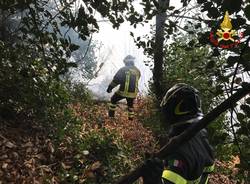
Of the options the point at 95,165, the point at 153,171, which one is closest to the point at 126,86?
the point at 95,165

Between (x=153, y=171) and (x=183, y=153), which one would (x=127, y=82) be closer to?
(x=183, y=153)

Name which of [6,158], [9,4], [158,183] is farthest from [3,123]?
[158,183]

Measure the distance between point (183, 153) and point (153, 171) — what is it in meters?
0.37

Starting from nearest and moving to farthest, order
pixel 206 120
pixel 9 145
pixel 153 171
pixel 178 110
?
pixel 206 120, pixel 153 171, pixel 178 110, pixel 9 145

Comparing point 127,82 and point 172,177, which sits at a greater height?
point 127,82

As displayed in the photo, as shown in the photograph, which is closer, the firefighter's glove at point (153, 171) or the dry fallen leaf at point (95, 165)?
the firefighter's glove at point (153, 171)

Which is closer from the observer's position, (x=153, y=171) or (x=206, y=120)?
(x=206, y=120)

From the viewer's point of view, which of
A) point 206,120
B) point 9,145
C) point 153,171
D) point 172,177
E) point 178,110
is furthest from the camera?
point 9,145

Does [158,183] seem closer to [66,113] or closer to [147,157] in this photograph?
[147,157]

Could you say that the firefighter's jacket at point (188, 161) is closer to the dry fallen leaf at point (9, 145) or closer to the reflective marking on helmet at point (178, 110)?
the reflective marking on helmet at point (178, 110)

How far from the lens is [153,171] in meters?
2.62

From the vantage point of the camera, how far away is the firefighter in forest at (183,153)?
2732 mm

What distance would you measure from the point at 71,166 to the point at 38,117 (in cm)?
143

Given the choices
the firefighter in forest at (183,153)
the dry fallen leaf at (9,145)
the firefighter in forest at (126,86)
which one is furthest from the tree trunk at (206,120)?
the firefighter in forest at (126,86)
